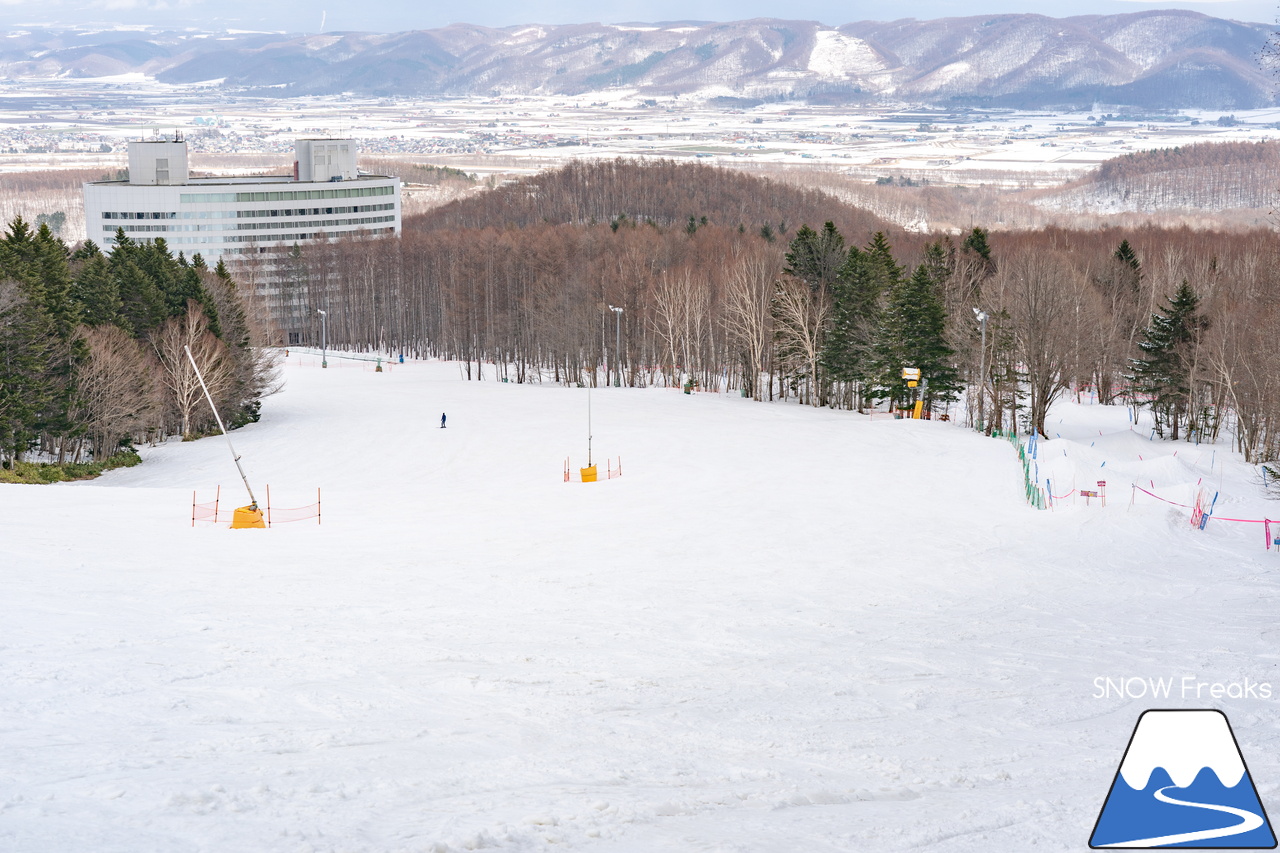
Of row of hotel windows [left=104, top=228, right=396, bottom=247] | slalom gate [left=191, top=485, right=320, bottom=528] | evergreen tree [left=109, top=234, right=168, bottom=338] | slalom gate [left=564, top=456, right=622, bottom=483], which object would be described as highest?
row of hotel windows [left=104, top=228, right=396, bottom=247]

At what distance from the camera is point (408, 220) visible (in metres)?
189

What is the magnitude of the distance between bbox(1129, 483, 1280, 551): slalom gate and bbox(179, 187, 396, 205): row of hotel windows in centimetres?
15083

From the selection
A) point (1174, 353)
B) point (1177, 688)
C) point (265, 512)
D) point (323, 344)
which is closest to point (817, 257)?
point (1174, 353)

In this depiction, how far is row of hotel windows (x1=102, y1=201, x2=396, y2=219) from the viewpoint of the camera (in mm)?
161500

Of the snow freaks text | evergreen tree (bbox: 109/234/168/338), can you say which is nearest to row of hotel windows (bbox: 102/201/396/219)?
evergreen tree (bbox: 109/234/168/338)

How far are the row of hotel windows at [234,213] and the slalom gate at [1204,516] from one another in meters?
151

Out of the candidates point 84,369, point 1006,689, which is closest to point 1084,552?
point 1006,689

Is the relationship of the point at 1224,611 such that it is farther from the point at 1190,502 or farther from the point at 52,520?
the point at 52,520

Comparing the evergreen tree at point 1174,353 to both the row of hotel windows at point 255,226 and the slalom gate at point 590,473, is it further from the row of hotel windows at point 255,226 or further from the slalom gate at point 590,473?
the row of hotel windows at point 255,226

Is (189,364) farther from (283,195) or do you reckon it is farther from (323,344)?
(283,195)

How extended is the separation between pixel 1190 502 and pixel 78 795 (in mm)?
34971

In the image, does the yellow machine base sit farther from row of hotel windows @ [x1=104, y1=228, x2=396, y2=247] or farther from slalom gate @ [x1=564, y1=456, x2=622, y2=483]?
row of hotel windows @ [x1=104, y1=228, x2=396, y2=247]

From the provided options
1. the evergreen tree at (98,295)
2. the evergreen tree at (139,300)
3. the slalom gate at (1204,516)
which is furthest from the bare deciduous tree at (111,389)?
the slalom gate at (1204,516)

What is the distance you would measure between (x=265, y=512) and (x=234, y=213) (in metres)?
143
